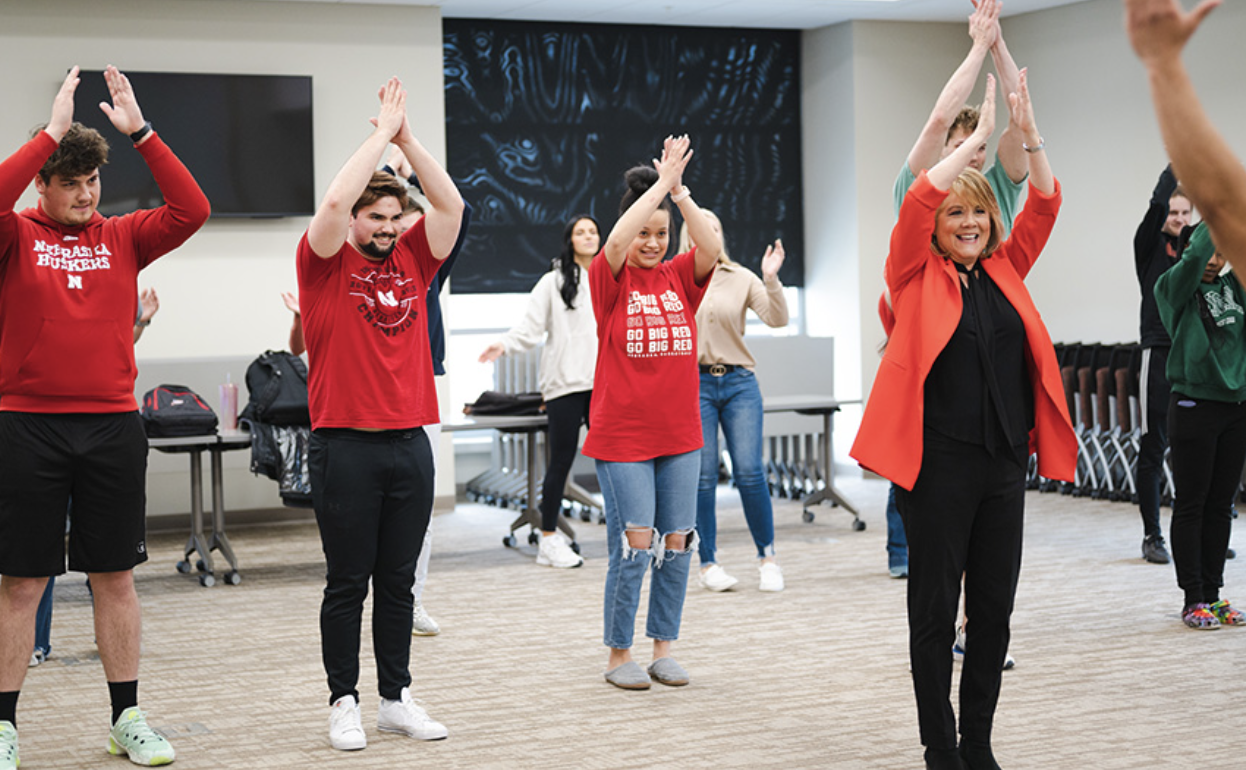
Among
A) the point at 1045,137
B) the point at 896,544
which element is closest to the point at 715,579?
the point at 896,544

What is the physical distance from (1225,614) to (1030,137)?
2.52 meters

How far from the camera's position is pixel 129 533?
3.45 m

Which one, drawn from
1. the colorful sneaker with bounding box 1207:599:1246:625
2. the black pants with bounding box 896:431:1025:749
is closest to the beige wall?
the colorful sneaker with bounding box 1207:599:1246:625

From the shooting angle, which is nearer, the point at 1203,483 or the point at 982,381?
the point at 982,381

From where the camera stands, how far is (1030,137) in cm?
317

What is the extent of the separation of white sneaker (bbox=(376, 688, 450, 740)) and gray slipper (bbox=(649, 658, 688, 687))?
0.77 meters

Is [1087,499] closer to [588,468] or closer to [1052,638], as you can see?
[588,468]

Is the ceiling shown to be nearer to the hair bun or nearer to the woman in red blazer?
the hair bun

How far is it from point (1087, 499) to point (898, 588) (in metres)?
3.11

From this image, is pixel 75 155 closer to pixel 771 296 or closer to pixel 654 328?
pixel 654 328

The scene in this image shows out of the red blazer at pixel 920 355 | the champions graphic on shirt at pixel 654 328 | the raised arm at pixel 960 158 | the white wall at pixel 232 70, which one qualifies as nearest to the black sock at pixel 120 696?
the champions graphic on shirt at pixel 654 328

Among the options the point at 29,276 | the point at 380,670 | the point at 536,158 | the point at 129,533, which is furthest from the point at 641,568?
the point at 536,158

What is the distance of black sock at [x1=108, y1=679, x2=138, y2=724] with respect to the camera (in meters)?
3.57

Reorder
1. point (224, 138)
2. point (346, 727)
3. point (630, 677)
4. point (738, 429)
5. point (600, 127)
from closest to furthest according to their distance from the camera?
point (346, 727) → point (630, 677) → point (738, 429) → point (224, 138) → point (600, 127)
